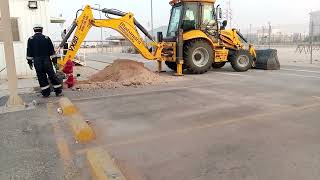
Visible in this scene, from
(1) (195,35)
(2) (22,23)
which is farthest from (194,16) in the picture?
(2) (22,23)

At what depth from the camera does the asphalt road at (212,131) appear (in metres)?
4.36

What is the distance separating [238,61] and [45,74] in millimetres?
9262

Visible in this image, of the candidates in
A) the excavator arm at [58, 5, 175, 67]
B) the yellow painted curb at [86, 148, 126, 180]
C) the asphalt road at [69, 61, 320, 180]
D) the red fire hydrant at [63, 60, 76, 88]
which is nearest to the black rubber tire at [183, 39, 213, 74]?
the excavator arm at [58, 5, 175, 67]

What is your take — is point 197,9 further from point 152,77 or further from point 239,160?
point 239,160

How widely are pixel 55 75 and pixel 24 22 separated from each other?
17.7 ft

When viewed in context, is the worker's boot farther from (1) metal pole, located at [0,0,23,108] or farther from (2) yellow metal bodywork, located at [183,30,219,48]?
(2) yellow metal bodywork, located at [183,30,219,48]

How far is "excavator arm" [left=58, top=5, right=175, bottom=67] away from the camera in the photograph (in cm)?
1184

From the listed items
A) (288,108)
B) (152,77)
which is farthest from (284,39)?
(288,108)

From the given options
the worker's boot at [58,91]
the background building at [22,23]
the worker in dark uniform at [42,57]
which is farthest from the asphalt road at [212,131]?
the background building at [22,23]

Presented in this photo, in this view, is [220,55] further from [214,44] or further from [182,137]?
[182,137]

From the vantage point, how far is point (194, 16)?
14.7 metres

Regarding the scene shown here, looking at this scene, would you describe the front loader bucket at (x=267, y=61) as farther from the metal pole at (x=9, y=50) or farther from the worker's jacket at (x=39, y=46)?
the metal pole at (x=9, y=50)

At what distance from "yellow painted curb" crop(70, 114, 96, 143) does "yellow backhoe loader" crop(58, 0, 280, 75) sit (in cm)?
681

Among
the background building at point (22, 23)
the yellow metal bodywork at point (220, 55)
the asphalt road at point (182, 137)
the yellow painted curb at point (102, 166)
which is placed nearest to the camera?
the yellow painted curb at point (102, 166)
